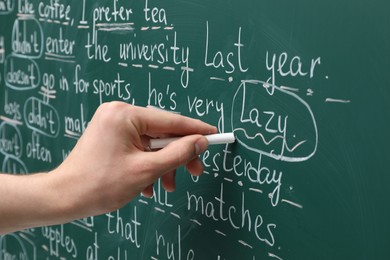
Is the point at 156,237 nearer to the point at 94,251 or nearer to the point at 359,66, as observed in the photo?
the point at 94,251

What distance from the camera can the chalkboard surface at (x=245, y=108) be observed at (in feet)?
2.65

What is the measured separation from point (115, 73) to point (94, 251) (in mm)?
419

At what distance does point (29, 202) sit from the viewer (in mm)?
1006

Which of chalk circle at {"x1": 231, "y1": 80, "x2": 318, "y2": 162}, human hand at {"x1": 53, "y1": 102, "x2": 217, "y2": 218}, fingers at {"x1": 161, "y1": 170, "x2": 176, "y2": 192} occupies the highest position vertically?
chalk circle at {"x1": 231, "y1": 80, "x2": 318, "y2": 162}

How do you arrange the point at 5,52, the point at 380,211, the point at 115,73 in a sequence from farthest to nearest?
the point at 5,52
the point at 115,73
the point at 380,211

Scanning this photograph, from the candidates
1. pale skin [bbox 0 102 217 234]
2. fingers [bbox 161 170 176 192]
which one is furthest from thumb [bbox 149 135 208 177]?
fingers [bbox 161 170 176 192]

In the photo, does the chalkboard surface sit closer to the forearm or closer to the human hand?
the human hand

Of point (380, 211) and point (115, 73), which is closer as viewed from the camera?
point (380, 211)

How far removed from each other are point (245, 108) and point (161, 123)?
142 millimetres

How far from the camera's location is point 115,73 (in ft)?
4.02

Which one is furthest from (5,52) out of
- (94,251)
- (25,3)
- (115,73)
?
(94,251)

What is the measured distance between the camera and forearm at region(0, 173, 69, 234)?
0.98 metres

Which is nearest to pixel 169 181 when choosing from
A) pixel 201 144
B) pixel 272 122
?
pixel 201 144

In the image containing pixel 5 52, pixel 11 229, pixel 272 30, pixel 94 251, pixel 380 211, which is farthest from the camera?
pixel 5 52
